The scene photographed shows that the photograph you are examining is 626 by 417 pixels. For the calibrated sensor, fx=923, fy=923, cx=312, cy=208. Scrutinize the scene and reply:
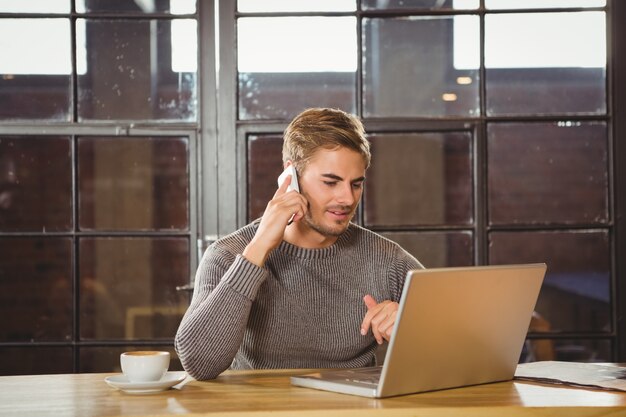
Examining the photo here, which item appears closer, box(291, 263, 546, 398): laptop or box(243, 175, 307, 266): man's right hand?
box(291, 263, 546, 398): laptop

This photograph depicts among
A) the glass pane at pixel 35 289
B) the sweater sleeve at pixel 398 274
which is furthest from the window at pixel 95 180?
the sweater sleeve at pixel 398 274

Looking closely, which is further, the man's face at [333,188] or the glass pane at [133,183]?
the glass pane at [133,183]

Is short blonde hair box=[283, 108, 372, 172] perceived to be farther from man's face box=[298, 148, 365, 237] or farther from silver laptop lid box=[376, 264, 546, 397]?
silver laptop lid box=[376, 264, 546, 397]

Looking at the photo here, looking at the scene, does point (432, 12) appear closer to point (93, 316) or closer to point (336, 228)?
point (336, 228)

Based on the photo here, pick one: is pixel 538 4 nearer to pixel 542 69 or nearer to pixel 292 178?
pixel 542 69

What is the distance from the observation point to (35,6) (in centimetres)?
355

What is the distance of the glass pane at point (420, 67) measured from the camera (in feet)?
11.6

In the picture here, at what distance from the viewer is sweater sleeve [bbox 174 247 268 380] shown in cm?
197

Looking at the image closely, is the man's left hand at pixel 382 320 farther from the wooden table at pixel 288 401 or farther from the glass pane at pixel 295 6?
the glass pane at pixel 295 6

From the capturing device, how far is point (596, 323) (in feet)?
11.6

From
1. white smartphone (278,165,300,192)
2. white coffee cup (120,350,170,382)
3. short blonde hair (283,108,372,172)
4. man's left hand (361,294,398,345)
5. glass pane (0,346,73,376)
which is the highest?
short blonde hair (283,108,372,172)

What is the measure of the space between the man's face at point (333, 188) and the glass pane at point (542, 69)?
130 centimetres

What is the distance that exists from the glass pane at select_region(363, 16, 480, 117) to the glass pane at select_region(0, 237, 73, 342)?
1.31 m

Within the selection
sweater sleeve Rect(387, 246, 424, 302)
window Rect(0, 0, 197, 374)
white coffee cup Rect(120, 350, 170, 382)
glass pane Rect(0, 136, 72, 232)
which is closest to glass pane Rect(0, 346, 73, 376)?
window Rect(0, 0, 197, 374)
